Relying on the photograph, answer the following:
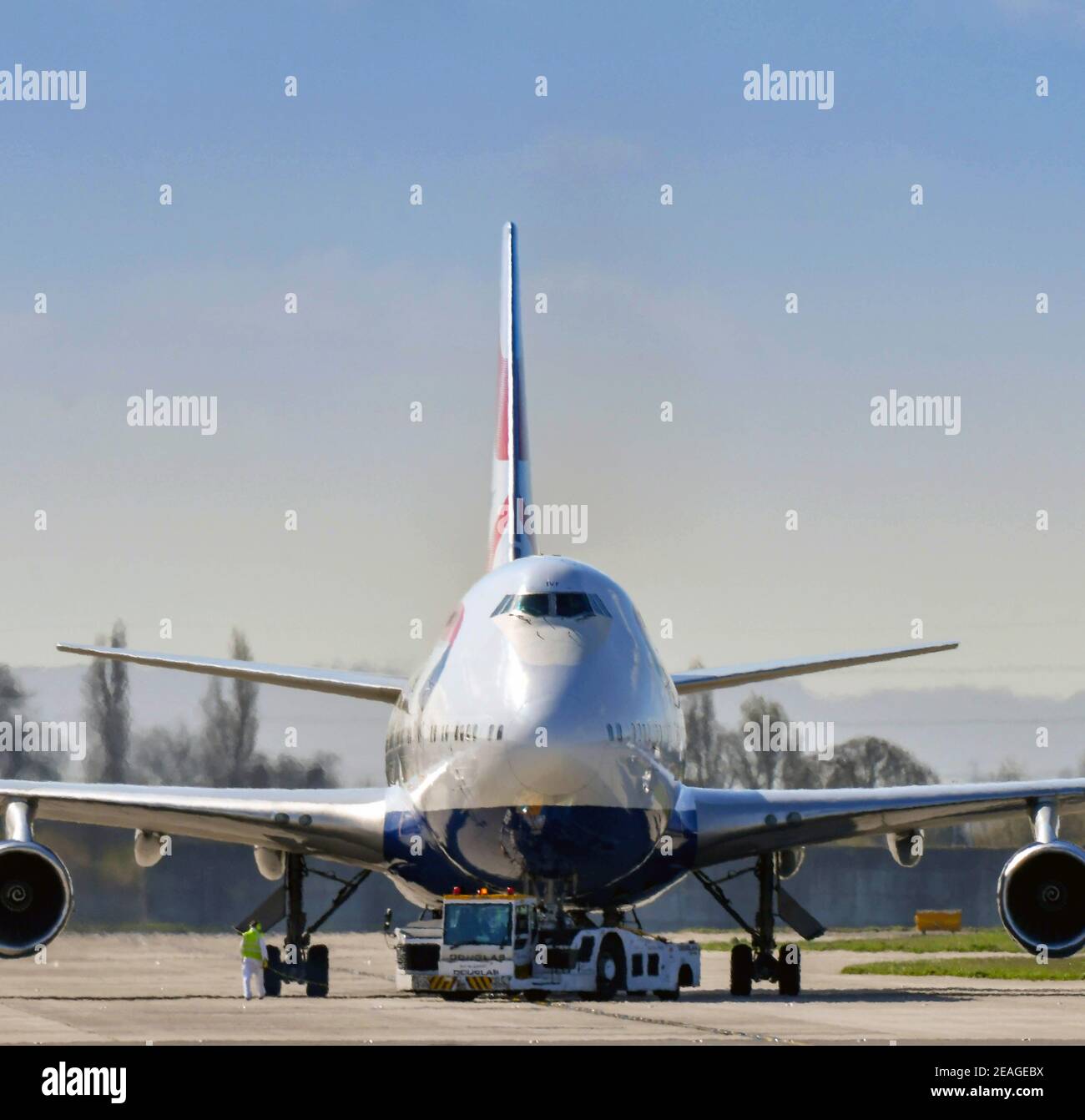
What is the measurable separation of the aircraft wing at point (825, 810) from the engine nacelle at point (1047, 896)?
101 centimetres

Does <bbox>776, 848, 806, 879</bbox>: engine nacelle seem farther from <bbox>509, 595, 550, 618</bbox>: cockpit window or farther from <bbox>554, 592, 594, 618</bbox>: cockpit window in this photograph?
<bbox>509, 595, 550, 618</bbox>: cockpit window

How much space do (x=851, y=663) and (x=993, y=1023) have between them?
10.1 metres

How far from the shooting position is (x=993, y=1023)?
78.0ft

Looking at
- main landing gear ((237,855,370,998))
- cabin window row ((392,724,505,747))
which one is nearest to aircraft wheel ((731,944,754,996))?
main landing gear ((237,855,370,998))

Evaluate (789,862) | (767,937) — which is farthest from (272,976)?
(789,862)

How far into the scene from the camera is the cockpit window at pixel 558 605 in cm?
2905

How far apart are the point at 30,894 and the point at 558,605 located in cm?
787

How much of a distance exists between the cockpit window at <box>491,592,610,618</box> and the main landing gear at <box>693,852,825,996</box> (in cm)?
464

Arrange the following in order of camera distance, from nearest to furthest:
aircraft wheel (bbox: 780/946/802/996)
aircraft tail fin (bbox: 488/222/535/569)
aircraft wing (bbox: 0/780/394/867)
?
aircraft wing (bbox: 0/780/394/867)
aircraft wheel (bbox: 780/946/802/996)
aircraft tail fin (bbox: 488/222/535/569)

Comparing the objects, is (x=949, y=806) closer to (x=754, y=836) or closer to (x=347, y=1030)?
(x=754, y=836)

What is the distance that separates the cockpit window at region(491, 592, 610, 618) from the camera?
1144 inches

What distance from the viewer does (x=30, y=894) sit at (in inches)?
1168
